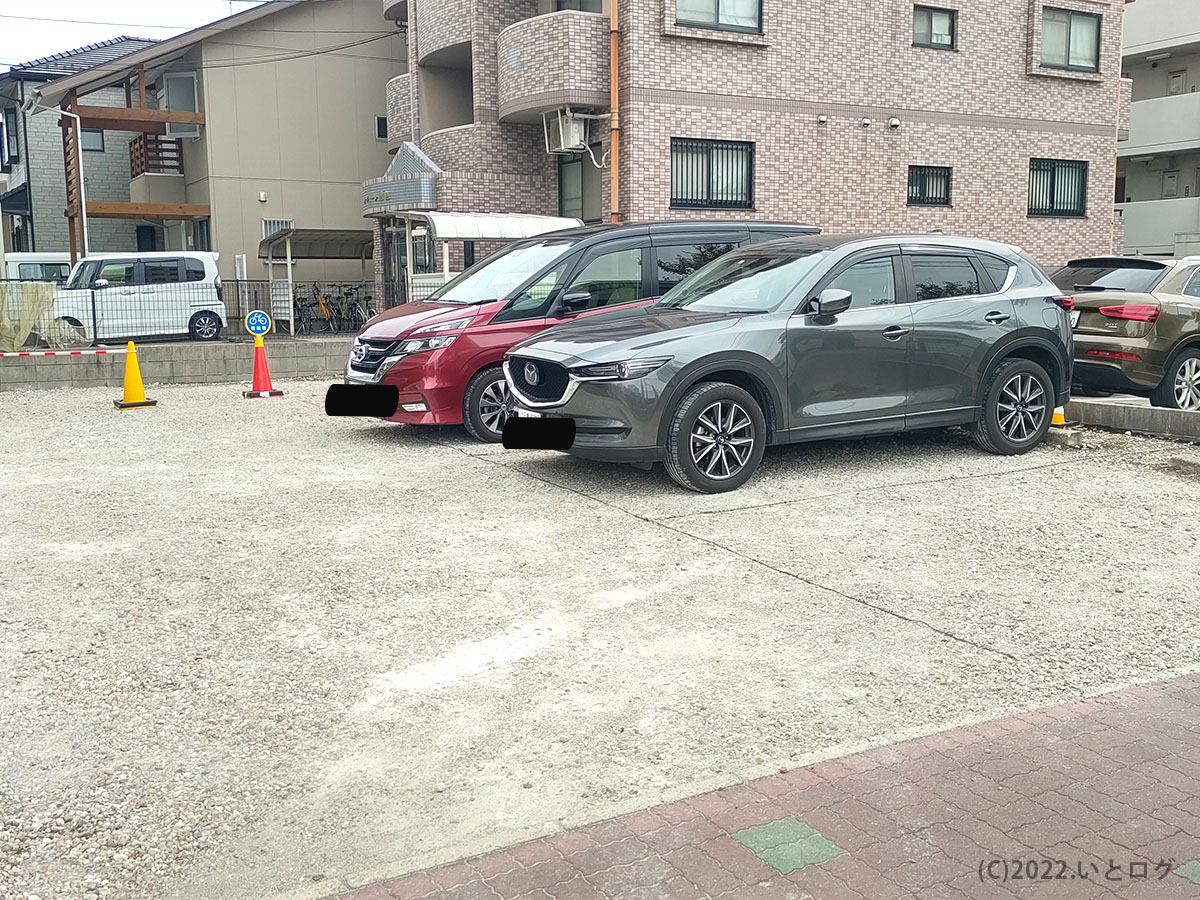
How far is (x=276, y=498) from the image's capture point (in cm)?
791

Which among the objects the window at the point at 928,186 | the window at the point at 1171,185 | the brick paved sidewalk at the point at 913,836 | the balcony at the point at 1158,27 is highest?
the balcony at the point at 1158,27

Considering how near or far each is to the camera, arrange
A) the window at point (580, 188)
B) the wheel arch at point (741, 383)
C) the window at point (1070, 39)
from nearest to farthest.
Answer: the wheel arch at point (741, 383) → the window at point (580, 188) → the window at point (1070, 39)

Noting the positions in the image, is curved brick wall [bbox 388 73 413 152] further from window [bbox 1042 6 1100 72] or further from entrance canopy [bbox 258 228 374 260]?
window [bbox 1042 6 1100 72]

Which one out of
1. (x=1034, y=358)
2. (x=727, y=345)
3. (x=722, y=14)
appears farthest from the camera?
(x=722, y=14)

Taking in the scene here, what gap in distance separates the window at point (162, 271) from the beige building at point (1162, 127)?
2245 cm

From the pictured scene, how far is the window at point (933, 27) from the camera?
869 inches

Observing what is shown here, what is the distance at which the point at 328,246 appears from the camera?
27.6m

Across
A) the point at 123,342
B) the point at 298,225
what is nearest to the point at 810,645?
the point at 123,342

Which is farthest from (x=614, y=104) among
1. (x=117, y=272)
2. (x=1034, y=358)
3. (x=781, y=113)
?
(x=1034, y=358)

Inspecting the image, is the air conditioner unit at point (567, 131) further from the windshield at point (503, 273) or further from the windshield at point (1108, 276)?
the windshield at point (1108, 276)

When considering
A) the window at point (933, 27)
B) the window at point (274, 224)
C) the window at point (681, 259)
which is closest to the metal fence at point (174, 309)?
the window at point (274, 224)

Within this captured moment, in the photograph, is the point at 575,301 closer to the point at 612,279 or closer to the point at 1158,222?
the point at 612,279

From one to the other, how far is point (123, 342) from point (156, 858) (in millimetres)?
17031

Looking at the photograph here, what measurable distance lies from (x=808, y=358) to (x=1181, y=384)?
15.1 ft
